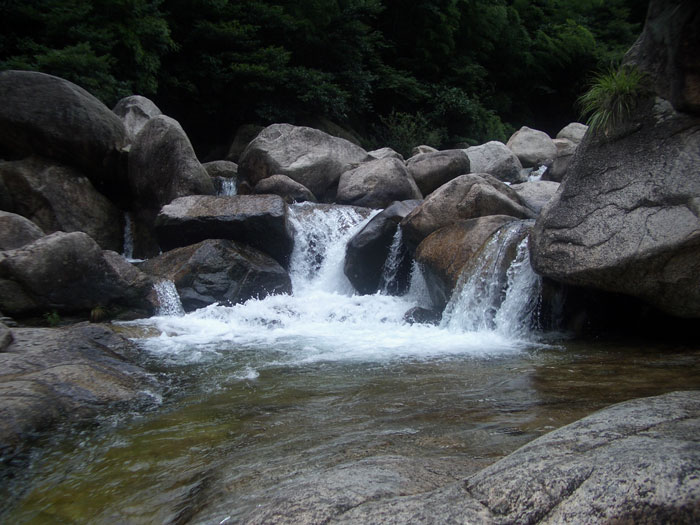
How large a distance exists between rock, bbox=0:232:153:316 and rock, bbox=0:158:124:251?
10.4 ft

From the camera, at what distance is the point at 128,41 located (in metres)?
15.1

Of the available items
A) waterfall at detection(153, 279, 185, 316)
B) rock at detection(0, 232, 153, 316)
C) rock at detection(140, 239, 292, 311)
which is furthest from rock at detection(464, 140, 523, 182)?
rock at detection(0, 232, 153, 316)

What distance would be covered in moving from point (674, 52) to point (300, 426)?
3578 millimetres

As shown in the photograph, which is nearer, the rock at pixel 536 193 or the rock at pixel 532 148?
the rock at pixel 536 193

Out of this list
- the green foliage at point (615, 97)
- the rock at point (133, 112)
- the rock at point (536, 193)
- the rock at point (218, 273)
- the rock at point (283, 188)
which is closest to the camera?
the green foliage at point (615, 97)

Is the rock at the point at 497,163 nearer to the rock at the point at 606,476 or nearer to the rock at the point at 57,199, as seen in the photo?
the rock at the point at 57,199

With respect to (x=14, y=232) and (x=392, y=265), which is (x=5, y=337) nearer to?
(x=14, y=232)

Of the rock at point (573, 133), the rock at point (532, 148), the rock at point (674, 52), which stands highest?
the rock at point (573, 133)

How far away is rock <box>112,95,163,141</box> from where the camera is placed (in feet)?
46.8

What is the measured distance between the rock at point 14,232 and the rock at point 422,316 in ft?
19.9

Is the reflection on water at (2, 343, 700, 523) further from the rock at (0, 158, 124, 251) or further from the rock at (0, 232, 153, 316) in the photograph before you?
the rock at (0, 158, 124, 251)

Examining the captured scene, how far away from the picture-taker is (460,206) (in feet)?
29.2

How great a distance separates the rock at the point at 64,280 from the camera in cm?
777

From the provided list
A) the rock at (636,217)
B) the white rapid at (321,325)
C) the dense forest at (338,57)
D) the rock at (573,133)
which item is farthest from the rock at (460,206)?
the rock at (573,133)
